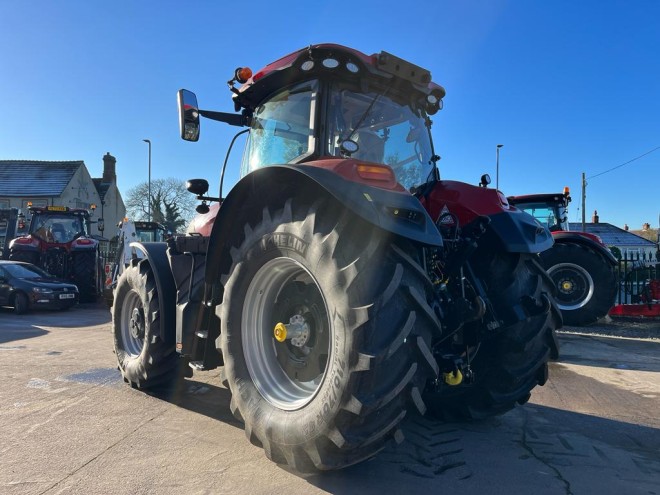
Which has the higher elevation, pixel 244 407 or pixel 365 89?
pixel 365 89

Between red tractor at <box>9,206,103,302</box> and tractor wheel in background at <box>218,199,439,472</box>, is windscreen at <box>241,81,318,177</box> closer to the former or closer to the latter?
tractor wheel in background at <box>218,199,439,472</box>

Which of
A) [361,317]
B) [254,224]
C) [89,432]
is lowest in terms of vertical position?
[89,432]

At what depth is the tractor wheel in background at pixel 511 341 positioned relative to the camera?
11.1ft

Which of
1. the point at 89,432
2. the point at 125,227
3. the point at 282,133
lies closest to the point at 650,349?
the point at 282,133

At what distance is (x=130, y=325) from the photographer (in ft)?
16.0

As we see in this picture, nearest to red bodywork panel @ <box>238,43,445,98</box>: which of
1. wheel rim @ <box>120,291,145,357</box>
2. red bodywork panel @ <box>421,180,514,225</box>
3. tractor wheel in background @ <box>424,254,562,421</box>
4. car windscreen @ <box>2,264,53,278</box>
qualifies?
red bodywork panel @ <box>421,180,514,225</box>

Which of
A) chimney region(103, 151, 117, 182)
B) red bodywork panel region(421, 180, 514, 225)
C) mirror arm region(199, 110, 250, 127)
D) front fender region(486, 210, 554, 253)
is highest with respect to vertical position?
chimney region(103, 151, 117, 182)

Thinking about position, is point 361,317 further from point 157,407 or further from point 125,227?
point 125,227

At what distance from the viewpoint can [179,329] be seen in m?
3.74

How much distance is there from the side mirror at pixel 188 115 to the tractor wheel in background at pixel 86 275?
12.2 meters

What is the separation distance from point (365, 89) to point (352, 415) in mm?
2175

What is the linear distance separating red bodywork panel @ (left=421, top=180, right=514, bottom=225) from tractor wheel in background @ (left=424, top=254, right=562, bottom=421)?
0.35 metres

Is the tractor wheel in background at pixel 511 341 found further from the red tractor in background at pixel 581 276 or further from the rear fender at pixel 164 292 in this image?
the red tractor in background at pixel 581 276

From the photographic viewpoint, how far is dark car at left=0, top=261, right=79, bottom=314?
39.1 feet
